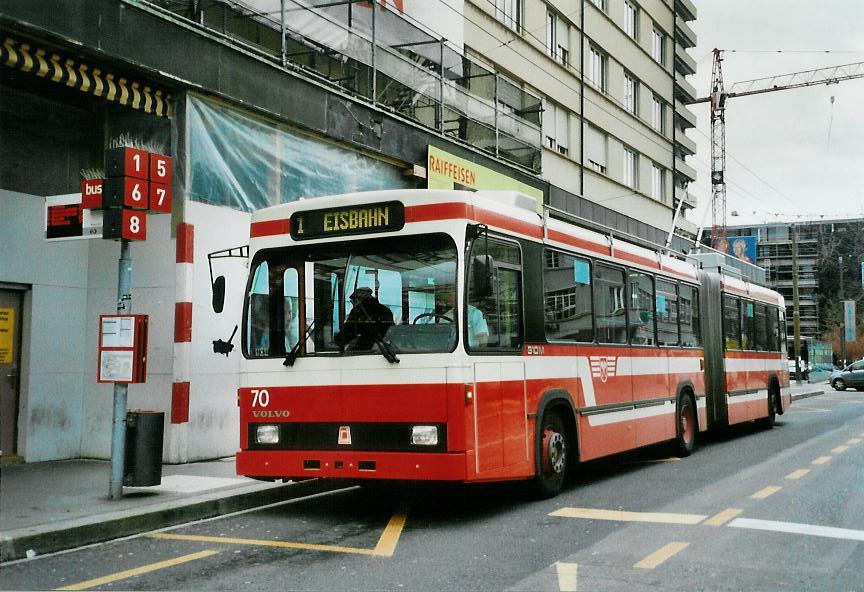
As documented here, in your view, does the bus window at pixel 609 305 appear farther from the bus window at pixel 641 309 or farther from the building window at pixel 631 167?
the building window at pixel 631 167

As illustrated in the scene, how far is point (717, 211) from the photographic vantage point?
90250mm

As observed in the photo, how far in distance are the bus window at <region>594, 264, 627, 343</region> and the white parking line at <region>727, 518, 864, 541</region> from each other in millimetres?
3441

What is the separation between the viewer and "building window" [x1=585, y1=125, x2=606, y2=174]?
30.7 meters

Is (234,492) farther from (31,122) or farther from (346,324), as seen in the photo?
(31,122)

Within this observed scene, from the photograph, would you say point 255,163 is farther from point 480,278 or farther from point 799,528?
point 799,528

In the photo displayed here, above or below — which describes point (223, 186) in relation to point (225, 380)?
above

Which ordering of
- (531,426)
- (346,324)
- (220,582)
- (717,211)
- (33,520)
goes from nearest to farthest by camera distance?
(220,582)
(33,520)
(346,324)
(531,426)
(717,211)

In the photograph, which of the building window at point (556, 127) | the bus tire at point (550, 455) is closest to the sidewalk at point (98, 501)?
the bus tire at point (550, 455)

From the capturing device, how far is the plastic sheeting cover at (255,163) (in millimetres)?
13211

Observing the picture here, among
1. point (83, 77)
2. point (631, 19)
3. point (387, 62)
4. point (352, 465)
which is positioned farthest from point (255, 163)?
point (631, 19)

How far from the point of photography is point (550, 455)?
969cm

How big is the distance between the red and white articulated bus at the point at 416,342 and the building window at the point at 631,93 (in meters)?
25.7

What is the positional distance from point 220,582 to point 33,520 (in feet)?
8.72

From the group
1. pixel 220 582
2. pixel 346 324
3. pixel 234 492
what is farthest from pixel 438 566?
pixel 234 492
